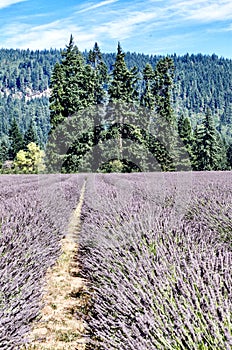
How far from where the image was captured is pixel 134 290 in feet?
8.04

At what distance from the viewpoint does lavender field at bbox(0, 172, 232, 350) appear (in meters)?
1.84

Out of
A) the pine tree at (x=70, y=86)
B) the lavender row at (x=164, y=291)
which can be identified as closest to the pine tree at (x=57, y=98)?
the pine tree at (x=70, y=86)

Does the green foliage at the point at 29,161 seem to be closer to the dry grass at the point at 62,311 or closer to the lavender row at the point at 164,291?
the dry grass at the point at 62,311

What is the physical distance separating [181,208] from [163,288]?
3.42m

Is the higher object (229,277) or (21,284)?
(229,277)

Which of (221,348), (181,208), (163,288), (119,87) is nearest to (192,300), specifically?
(163,288)

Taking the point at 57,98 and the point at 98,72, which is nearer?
the point at 57,98

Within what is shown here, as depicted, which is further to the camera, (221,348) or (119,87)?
(119,87)

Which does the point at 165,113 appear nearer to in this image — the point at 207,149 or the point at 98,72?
the point at 207,149

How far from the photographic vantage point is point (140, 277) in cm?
252

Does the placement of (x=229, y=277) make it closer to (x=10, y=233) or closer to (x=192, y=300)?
(x=192, y=300)

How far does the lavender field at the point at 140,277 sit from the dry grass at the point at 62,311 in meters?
0.17

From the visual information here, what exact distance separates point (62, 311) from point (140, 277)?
5.56 ft

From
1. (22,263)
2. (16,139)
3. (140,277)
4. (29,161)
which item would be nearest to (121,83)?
(29,161)
